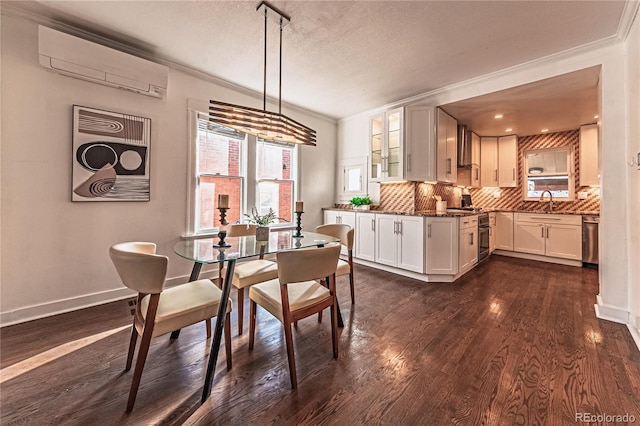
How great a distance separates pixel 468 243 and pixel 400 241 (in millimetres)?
1125

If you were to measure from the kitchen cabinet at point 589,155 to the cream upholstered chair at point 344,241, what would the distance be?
4.95m

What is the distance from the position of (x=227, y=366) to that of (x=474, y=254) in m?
4.10

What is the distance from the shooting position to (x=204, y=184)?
11.7 ft

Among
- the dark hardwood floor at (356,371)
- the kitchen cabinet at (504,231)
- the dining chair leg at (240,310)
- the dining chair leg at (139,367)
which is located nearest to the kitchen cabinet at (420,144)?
the dark hardwood floor at (356,371)

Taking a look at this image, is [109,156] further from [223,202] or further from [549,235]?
[549,235]

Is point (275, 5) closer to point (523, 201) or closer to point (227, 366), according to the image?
point (227, 366)

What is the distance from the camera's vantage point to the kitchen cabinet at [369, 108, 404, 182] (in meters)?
4.15

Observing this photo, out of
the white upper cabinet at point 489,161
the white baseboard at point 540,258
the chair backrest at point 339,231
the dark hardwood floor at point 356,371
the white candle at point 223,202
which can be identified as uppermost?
the white upper cabinet at point 489,161

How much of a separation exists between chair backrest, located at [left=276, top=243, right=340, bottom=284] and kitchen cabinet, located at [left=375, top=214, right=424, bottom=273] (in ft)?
7.59

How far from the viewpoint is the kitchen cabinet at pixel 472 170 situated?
5051 millimetres

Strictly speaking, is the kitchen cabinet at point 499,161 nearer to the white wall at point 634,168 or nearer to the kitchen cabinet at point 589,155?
the kitchen cabinet at point 589,155

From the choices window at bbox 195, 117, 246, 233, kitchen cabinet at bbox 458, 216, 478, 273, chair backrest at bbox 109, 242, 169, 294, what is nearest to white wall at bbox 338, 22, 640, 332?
kitchen cabinet at bbox 458, 216, 478, 273

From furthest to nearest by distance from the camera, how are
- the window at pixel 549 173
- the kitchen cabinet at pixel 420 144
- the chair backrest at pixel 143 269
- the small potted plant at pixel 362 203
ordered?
the window at pixel 549 173
the small potted plant at pixel 362 203
the kitchen cabinet at pixel 420 144
the chair backrest at pixel 143 269

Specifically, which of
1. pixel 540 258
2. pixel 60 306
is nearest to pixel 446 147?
pixel 540 258
